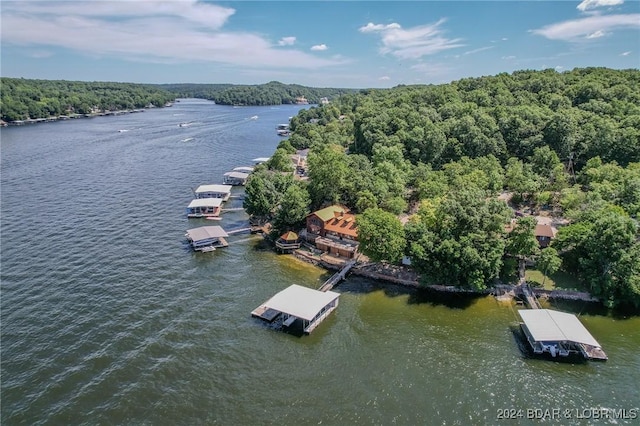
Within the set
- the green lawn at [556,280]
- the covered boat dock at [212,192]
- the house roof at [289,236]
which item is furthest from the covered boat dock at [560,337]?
the covered boat dock at [212,192]

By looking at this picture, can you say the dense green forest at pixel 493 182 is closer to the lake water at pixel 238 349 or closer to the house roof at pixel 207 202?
the lake water at pixel 238 349

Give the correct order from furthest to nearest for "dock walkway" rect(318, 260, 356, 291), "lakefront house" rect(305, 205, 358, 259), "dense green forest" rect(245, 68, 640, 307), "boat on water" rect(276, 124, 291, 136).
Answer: "boat on water" rect(276, 124, 291, 136)
"lakefront house" rect(305, 205, 358, 259)
"dock walkway" rect(318, 260, 356, 291)
"dense green forest" rect(245, 68, 640, 307)


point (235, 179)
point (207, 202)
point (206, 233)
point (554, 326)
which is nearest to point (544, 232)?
point (554, 326)

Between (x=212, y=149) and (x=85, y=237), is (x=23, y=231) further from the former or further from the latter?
(x=212, y=149)

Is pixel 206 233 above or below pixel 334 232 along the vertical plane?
below

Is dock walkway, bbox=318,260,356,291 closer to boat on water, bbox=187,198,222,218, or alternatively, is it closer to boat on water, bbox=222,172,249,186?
boat on water, bbox=187,198,222,218

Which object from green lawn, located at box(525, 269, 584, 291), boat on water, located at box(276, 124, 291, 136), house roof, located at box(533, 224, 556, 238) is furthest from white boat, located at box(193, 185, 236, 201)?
boat on water, located at box(276, 124, 291, 136)

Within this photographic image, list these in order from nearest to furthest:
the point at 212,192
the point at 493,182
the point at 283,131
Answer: the point at 493,182
the point at 212,192
the point at 283,131

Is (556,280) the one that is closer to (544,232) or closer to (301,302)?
(544,232)
